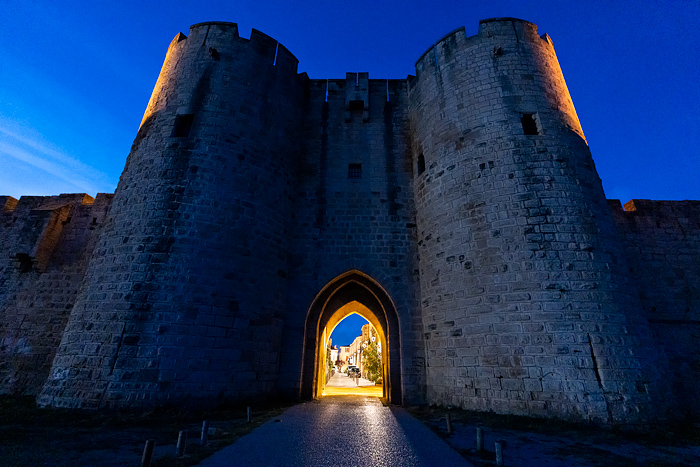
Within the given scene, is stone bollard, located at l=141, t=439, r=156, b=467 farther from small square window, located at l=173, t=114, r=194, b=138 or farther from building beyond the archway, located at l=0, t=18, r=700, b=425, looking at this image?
small square window, located at l=173, t=114, r=194, b=138

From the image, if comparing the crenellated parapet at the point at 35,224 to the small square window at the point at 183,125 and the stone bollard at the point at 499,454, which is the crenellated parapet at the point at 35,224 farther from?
the stone bollard at the point at 499,454

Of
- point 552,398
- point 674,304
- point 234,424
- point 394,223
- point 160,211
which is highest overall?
point 394,223

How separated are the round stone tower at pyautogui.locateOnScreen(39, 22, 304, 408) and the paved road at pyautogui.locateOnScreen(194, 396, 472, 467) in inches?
106

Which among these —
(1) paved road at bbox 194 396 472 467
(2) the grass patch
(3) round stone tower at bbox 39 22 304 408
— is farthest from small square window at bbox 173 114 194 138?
(1) paved road at bbox 194 396 472 467

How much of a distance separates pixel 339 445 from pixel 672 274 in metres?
11.9

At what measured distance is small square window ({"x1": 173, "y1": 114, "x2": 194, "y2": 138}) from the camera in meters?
9.72

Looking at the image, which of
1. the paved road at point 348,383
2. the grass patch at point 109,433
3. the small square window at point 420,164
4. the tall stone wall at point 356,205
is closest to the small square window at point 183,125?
the tall stone wall at point 356,205

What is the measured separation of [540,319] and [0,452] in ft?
30.3

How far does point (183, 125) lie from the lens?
9.92 meters

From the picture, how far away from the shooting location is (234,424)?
6.08 m

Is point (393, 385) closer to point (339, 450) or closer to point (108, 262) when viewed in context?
point (339, 450)

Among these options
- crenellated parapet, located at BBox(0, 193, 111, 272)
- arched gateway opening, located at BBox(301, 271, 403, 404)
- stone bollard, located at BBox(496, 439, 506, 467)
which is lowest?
stone bollard, located at BBox(496, 439, 506, 467)

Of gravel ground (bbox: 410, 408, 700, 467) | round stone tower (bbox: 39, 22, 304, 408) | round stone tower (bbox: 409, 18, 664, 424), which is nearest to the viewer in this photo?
gravel ground (bbox: 410, 408, 700, 467)

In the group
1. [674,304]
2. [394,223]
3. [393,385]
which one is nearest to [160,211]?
[394,223]
